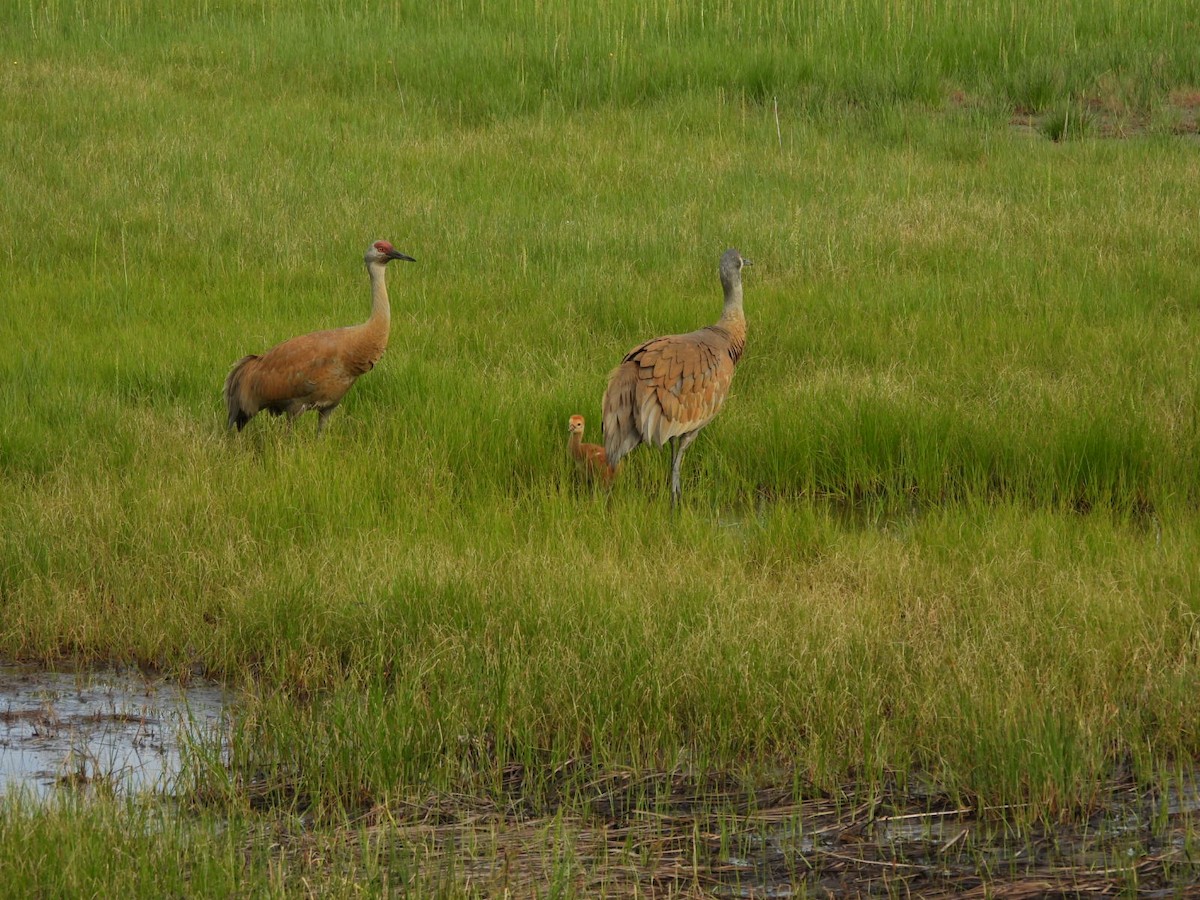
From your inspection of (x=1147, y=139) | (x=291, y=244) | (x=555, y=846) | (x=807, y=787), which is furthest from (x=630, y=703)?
(x=1147, y=139)

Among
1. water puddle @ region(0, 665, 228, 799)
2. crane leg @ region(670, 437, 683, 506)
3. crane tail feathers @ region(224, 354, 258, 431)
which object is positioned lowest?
water puddle @ region(0, 665, 228, 799)

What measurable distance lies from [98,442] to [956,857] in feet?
18.2

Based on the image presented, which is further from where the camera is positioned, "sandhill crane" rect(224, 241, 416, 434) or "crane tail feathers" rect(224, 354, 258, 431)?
"crane tail feathers" rect(224, 354, 258, 431)

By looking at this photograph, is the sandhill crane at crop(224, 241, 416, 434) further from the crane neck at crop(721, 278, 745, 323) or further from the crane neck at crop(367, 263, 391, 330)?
the crane neck at crop(721, 278, 745, 323)

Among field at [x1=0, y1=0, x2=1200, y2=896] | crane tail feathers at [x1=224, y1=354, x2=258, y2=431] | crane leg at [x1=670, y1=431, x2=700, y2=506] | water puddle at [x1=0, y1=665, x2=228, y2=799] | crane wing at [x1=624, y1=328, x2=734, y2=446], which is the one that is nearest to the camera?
field at [x1=0, y1=0, x2=1200, y2=896]

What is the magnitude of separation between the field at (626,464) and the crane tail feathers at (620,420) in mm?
379

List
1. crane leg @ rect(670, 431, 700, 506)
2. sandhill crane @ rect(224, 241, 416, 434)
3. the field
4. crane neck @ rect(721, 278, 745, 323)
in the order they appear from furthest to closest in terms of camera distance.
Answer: crane neck @ rect(721, 278, 745, 323) < sandhill crane @ rect(224, 241, 416, 434) < crane leg @ rect(670, 431, 700, 506) < the field

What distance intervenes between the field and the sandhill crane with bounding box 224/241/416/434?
0.27m

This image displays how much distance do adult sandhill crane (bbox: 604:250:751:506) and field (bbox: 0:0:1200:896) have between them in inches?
15.2

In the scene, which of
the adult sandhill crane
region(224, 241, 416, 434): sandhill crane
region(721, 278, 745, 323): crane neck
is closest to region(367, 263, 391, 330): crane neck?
region(224, 241, 416, 434): sandhill crane

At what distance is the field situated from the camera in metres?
4.76

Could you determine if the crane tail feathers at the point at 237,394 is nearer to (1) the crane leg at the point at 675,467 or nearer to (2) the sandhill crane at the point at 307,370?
(2) the sandhill crane at the point at 307,370

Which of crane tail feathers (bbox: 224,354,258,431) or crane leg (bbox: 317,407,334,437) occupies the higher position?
crane tail feathers (bbox: 224,354,258,431)

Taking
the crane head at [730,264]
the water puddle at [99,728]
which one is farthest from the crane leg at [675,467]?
the water puddle at [99,728]
